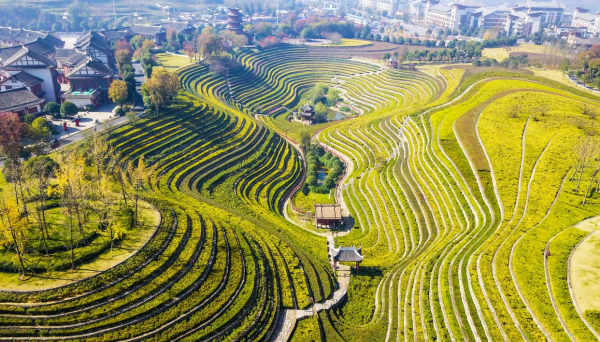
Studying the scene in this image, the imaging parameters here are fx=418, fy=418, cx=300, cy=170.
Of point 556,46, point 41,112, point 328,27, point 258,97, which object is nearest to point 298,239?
point 41,112

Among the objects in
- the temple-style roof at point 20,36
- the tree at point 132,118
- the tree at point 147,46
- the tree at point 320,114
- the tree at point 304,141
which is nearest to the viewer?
the tree at point 132,118

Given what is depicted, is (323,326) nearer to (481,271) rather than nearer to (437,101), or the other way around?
(481,271)

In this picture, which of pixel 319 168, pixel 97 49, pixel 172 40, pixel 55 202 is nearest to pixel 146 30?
pixel 172 40

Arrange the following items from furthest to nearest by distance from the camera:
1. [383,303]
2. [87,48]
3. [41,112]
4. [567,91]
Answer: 1. [87,48]
2. [567,91]
3. [41,112]
4. [383,303]

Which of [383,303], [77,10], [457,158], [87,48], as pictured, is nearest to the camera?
[383,303]

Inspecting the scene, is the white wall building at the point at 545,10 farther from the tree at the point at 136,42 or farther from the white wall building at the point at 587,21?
the tree at the point at 136,42

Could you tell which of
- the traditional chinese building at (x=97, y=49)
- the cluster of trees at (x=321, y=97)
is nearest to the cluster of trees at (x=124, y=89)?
the traditional chinese building at (x=97, y=49)

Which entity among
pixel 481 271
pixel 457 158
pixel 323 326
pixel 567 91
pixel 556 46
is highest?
pixel 556 46
